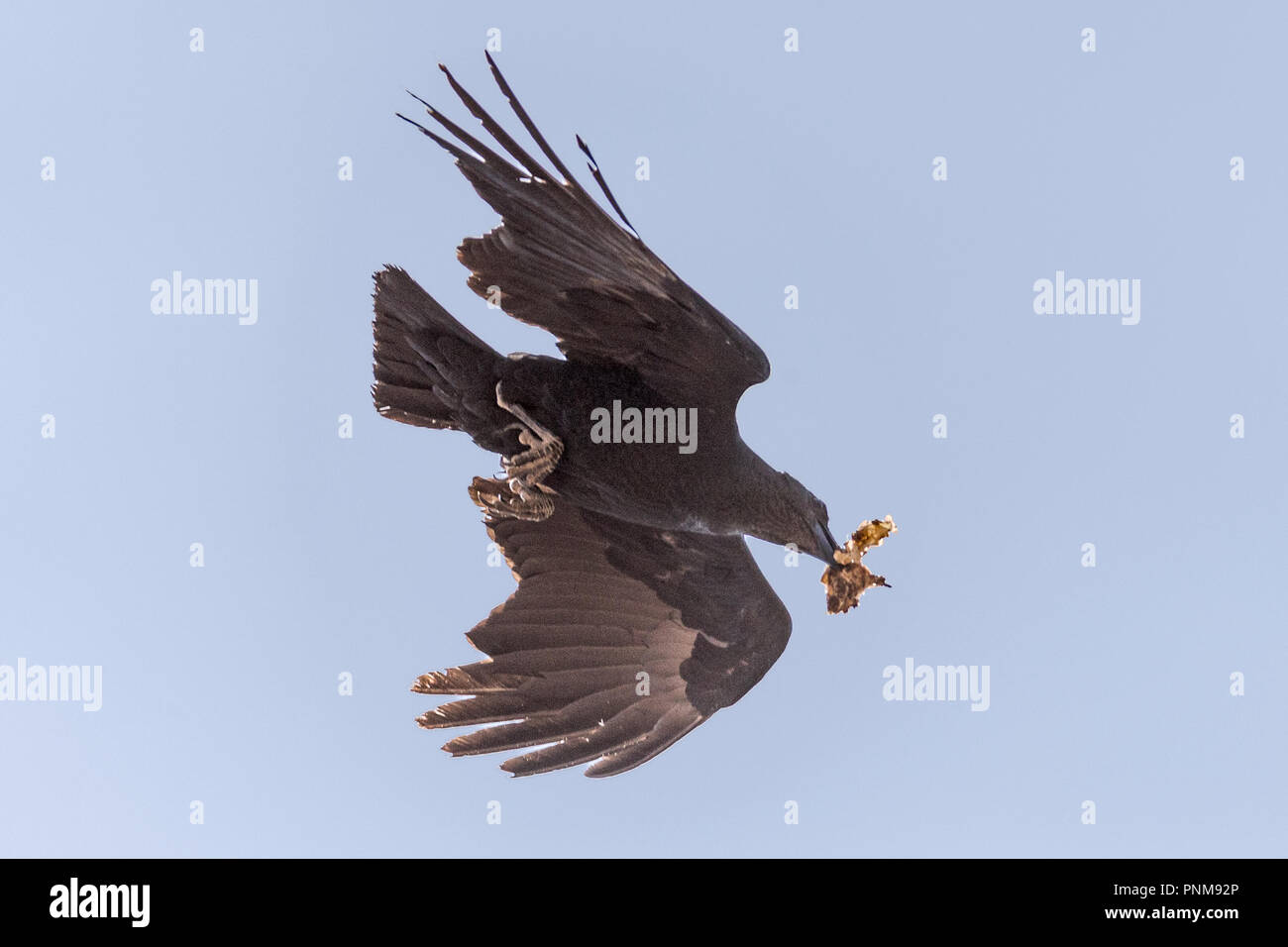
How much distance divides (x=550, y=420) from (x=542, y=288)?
0.71 meters

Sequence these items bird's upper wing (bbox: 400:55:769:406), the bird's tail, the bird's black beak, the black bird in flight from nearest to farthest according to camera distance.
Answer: bird's upper wing (bbox: 400:55:769:406)
the black bird in flight
the bird's tail
the bird's black beak

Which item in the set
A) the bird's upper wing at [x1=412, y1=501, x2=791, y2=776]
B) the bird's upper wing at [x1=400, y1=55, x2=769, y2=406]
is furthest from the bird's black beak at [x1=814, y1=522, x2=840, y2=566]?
the bird's upper wing at [x1=412, y1=501, x2=791, y2=776]

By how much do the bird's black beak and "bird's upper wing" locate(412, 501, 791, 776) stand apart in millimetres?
1022

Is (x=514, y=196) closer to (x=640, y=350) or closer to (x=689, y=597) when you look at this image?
(x=640, y=350)

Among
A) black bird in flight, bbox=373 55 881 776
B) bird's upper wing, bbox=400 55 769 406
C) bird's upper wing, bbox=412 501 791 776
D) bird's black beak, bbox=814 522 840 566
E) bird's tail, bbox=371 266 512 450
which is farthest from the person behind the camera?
bird's upper wing, bbox=412 501 791 776

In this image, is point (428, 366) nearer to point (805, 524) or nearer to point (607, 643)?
point (607, 643)

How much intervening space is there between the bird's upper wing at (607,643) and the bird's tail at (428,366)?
1.00 m

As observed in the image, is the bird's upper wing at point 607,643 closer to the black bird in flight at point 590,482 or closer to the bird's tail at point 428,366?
the black bird in flight at point 590,482

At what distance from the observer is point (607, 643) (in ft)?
25.1

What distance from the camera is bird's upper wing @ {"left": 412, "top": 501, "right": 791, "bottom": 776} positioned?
23.6ft

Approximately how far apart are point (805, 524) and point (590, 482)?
3.79 ft

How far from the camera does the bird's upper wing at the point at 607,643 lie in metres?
7.20

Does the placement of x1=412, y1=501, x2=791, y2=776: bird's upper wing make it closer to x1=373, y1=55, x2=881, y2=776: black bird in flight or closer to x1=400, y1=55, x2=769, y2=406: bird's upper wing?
x1=373, y1=55, x2=881, y2=776: black bird in flight

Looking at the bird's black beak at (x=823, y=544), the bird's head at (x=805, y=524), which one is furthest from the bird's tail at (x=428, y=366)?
the bird's black beak at (x=823, y=544)
